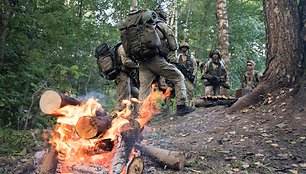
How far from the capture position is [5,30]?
6562 mm

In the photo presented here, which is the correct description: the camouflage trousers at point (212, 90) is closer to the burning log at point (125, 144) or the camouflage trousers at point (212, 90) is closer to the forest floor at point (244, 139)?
the forest floor at point (244, 139)

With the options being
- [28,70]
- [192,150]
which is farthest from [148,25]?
[28,70]

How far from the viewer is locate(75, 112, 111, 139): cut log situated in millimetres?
3357

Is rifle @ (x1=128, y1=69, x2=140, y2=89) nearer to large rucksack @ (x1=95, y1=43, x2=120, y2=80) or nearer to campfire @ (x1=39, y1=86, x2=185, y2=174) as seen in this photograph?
large rucksack @ (x1=95, y1=43, x2=120, y2=80)

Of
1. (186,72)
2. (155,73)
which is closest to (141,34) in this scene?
(155,73)

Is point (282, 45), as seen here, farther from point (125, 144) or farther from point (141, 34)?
point (125, 144)

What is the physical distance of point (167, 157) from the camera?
4.02 metres

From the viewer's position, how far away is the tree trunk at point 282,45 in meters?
6.22

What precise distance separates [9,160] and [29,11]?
4.02 meters

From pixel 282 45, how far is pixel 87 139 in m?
4.57

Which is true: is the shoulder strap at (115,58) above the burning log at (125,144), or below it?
above

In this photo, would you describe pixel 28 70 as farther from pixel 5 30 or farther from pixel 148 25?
pixel 148 25

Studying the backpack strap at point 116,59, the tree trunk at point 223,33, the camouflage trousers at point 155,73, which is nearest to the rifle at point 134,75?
the backpack strap at point 116,59

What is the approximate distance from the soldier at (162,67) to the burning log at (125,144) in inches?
123
